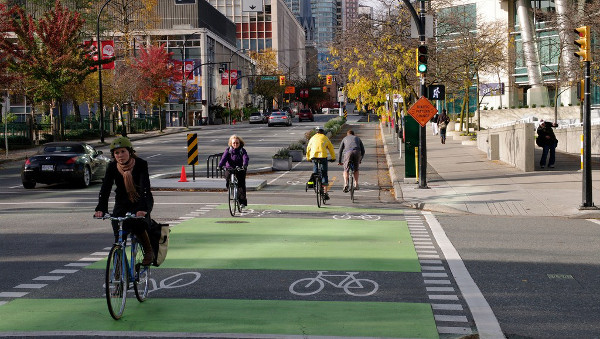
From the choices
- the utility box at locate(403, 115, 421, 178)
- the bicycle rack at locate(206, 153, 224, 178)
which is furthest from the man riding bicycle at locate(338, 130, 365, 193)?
the utility box at locate(403, 115, 421, 178)

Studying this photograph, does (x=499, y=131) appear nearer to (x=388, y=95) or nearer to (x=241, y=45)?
(x=388, y=95)

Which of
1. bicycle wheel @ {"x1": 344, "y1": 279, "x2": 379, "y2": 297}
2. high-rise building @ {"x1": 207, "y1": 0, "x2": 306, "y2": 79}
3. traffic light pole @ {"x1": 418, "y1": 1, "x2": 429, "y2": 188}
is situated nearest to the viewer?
bicycle wheel @ {"x1": 344, "y1": 279, "x2": 379, "y2": 297}

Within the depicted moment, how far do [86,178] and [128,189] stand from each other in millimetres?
17605

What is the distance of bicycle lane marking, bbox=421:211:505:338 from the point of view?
7.51 m

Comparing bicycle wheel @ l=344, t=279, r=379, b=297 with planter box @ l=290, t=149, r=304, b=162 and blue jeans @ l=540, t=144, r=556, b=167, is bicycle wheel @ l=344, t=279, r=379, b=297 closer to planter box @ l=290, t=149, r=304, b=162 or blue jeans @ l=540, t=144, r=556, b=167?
blue jeans @ l=540, t=144, r=556, b=167

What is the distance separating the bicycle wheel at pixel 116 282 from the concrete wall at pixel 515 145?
73.4 feet

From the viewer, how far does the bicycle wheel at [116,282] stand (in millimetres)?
7508

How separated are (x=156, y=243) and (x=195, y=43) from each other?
106m

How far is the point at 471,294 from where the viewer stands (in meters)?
9.17

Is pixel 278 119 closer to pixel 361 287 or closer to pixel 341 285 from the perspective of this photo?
pixel 341 285

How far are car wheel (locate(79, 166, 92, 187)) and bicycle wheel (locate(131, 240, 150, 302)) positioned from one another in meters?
16.5

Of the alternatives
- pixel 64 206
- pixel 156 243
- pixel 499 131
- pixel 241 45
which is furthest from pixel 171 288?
pixel 241 45

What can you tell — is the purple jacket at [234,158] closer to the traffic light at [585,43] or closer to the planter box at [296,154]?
the traffic light at [585,43]

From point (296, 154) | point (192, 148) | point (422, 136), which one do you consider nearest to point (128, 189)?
point (422, 136)
